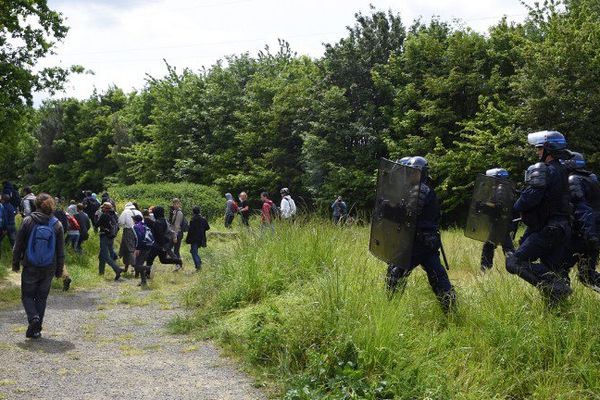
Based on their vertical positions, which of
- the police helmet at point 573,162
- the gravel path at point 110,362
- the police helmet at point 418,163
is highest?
the police helmet at point 573,162

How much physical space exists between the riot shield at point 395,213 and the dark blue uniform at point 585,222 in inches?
71.6

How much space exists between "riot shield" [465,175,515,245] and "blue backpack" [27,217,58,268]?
6060mm

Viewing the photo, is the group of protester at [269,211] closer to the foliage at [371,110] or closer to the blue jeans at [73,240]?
the foliage at [371,110]

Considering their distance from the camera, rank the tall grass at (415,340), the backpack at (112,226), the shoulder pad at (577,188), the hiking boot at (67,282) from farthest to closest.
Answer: the backpack at (112,226)
the hiking boot at (67,282)
the shoulder pad at (577,188)
the tall grass at (415,340)

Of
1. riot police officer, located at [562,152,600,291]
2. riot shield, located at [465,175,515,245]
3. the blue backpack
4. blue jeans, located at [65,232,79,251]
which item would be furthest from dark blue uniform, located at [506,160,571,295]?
blue jeans, located at [65,232,79,251]

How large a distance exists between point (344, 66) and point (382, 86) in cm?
283

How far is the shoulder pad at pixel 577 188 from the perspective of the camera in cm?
736

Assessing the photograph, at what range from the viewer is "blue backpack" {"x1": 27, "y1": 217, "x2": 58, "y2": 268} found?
26.1 ft

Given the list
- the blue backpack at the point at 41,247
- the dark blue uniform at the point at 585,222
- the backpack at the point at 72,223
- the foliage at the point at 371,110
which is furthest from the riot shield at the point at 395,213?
the foliage at the point at 371,110

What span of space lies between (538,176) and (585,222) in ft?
4.80

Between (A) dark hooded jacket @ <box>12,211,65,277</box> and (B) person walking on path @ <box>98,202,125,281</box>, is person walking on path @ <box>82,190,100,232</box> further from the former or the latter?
(A) dark hooded jacket @ <box>12,211,65,277</box>

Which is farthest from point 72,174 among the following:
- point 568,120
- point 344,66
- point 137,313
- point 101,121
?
point 137,313

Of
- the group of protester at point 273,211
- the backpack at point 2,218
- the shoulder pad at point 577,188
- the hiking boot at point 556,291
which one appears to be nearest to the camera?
the hiking boot at point 556,291

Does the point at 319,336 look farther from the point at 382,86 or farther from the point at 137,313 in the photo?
the point at 382,86
